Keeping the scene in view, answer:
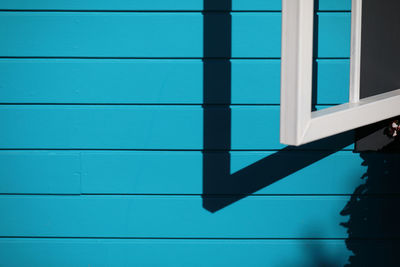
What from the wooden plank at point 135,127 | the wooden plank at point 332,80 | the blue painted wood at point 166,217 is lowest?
the blue painted wood at point 166,217

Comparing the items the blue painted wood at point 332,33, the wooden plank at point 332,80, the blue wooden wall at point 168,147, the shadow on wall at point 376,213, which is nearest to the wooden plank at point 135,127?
the blue wooden wall at point 168,147

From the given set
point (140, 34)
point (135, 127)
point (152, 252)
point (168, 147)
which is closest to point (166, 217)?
point (152, 252)

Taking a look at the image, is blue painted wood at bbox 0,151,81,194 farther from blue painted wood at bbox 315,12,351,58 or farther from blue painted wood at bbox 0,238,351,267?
blue painted wood at bbox 315,12,351,58

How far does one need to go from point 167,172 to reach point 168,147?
0.34ft

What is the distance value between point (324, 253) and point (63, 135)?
46.3 inches

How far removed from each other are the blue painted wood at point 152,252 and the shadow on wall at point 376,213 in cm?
15

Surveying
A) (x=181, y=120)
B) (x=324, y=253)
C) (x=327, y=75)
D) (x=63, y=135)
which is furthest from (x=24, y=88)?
(x=324, y=253)

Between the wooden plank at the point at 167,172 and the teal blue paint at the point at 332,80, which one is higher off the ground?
the teal blue paint at the point at 332,80

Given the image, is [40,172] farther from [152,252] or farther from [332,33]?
[332,33]

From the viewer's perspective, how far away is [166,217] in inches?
73.5

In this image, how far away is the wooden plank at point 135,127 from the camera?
1.82 metres

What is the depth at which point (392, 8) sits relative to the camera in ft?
5.89

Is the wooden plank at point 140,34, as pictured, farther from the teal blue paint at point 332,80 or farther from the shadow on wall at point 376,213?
the shadow on wall at point 376,213

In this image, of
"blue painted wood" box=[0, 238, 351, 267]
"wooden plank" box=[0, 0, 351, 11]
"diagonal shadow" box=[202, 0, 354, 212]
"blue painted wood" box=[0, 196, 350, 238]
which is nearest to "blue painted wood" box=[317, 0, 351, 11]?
"wooden plank" box=[0, 0, 351, 11]
